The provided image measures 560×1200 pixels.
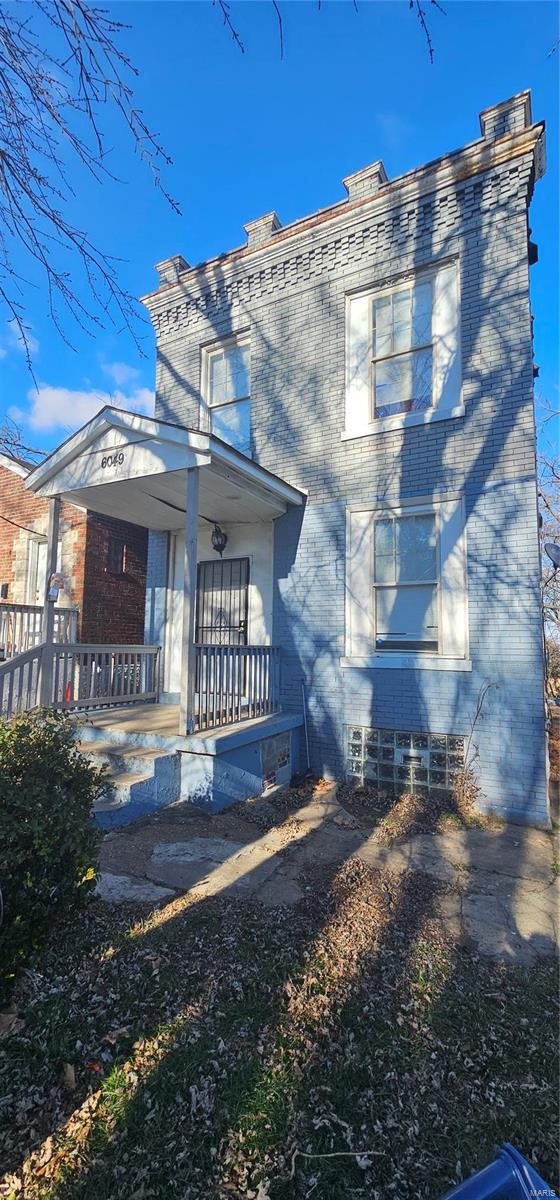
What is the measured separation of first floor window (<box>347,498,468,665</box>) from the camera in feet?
19.4

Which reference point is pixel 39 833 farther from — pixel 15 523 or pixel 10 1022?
pixel 15 523

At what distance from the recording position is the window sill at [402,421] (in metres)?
6.04

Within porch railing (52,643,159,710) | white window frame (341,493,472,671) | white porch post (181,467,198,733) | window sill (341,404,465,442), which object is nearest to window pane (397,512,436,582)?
white window frame (341,493,472,671)

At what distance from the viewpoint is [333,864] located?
399 centimetres

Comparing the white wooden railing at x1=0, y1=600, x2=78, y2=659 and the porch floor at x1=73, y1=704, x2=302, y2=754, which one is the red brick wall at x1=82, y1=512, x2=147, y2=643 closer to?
the white wooden railing at x1=0, y1=600, x2=78, y2=659

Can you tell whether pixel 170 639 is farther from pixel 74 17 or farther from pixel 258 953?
pixel 74 17

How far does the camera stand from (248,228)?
7.75 metres

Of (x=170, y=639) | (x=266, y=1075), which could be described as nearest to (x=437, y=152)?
(x=170, y=639)

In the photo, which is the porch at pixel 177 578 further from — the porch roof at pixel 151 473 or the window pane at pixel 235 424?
the window pane at pixel 235 424

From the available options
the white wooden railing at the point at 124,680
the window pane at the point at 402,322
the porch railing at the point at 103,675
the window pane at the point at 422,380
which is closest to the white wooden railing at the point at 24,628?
the porch railing at the point at 103,675

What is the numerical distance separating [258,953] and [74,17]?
15.5 ft

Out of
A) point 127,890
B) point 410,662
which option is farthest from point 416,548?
point 127,890

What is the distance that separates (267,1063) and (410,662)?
4.41 meters

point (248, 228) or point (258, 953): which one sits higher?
point (248, 228)
